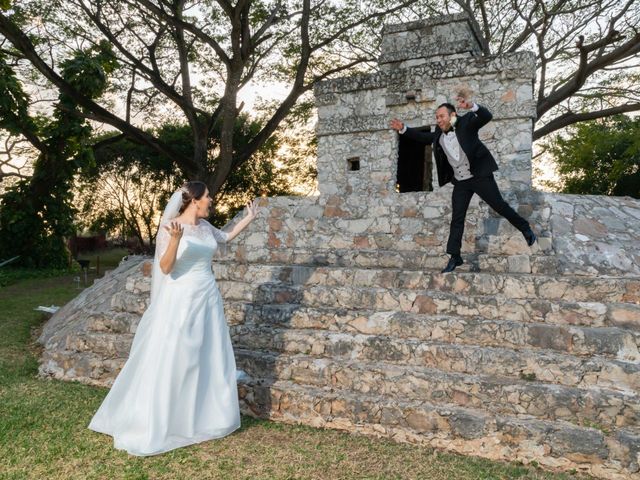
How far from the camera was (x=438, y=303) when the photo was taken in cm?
494

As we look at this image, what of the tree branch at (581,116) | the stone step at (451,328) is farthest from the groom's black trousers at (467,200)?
the tree branch at (581,116)

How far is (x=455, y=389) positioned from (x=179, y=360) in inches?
86.9

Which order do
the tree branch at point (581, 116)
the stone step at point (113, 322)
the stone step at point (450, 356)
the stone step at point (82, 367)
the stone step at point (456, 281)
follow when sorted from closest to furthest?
the stone step at point (450, 356), the stone step at point (456, 281), the stone step at point (82, 367), the stone step at point (113, 322), the tree branch at point (581, 116)

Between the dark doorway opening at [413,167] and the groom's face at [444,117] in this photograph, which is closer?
the groom's face at [444,117]

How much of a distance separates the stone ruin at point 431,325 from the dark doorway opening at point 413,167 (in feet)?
19.6

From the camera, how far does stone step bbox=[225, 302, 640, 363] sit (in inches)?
163

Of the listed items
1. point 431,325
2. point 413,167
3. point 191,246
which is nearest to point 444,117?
point 431,325

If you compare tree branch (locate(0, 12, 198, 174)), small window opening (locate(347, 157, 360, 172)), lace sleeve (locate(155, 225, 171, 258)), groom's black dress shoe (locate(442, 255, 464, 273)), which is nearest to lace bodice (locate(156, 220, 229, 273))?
lace sleeve (locate(155, 225, 171, 258))

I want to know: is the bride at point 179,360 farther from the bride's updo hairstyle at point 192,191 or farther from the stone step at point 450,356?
the stone step at point 450,356

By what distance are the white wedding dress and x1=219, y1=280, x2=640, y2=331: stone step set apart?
1.50 metres

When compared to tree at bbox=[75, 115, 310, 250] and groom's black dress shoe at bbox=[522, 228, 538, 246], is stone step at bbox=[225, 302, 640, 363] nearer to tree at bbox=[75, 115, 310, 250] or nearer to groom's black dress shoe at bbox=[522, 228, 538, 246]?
groom's black dress shoe at bbox=[522, 228, 538, 246]

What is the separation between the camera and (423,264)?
6293mm

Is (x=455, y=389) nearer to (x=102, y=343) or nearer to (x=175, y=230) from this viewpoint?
(x=175, y=230)

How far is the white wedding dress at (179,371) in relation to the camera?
3.80 m
